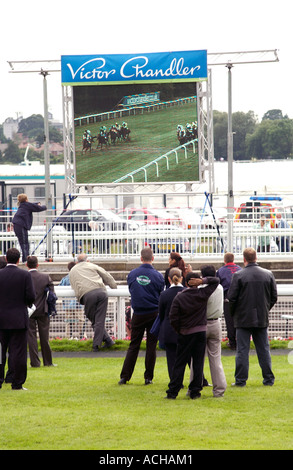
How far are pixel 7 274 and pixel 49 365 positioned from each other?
263 cm

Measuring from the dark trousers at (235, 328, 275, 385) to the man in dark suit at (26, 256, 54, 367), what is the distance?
3.37 m

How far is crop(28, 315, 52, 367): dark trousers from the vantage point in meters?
13.0

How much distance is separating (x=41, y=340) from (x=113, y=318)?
8.06 ft

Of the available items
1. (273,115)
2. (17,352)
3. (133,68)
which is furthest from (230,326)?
(273,115)

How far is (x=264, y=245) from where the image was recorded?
2105cm

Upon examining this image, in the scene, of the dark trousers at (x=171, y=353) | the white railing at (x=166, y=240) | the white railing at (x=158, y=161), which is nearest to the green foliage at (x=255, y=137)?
the white railing at (x=158, y=161)

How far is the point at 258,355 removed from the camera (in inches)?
436

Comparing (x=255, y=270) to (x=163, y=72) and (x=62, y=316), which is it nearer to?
(x=62, y=316)

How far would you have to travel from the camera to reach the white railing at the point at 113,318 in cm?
1511

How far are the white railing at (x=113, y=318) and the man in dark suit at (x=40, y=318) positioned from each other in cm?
187

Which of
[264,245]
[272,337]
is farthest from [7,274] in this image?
[264,245]

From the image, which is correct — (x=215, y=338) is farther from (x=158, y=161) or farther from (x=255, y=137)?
(x=255, y=137)

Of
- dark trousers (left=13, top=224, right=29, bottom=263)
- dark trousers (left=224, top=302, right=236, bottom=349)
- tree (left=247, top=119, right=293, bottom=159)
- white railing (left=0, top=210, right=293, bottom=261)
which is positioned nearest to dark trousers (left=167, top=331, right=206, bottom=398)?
dark trousers (left=224, top=302, right=236, bottom=349)

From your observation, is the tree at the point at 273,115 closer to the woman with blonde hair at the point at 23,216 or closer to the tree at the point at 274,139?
the tree at the point at 274,139
